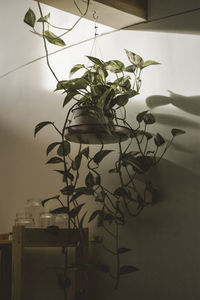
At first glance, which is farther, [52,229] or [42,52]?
[42,52]

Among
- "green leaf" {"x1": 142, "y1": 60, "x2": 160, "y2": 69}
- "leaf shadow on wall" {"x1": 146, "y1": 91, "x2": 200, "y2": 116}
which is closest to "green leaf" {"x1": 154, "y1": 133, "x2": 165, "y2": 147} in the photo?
"leaf shadow on wall" {"x1": 146, "y1": 91, "x2": 200, "y2": 116}

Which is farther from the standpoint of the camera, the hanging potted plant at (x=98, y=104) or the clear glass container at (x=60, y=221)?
the clear glass container at (x=60, y=221)

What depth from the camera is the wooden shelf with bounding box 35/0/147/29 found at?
284cm

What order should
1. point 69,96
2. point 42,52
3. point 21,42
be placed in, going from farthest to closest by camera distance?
point 21,42 < point 42,52 < point 69,96

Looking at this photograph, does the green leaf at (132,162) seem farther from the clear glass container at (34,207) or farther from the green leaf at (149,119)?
the clear glass container at (34,207)

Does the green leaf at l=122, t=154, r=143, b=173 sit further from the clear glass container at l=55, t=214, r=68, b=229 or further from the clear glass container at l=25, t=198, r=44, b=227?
the clear glass container at l=25, t=198, r=44, b=227

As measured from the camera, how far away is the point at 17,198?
3.96m

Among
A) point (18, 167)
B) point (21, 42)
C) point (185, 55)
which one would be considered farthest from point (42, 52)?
point (185, 55)

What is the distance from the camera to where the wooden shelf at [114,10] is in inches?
112

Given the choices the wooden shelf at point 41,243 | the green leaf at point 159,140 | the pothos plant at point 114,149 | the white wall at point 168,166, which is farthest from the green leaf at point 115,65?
the wooden shelf at point 41,243

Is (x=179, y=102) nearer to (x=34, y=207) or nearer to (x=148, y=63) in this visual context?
(x=148, y=63)

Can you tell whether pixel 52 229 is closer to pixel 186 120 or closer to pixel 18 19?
pixel 186 120

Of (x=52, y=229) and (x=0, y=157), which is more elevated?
(x=0, y=157)

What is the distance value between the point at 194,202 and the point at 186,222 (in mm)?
128
